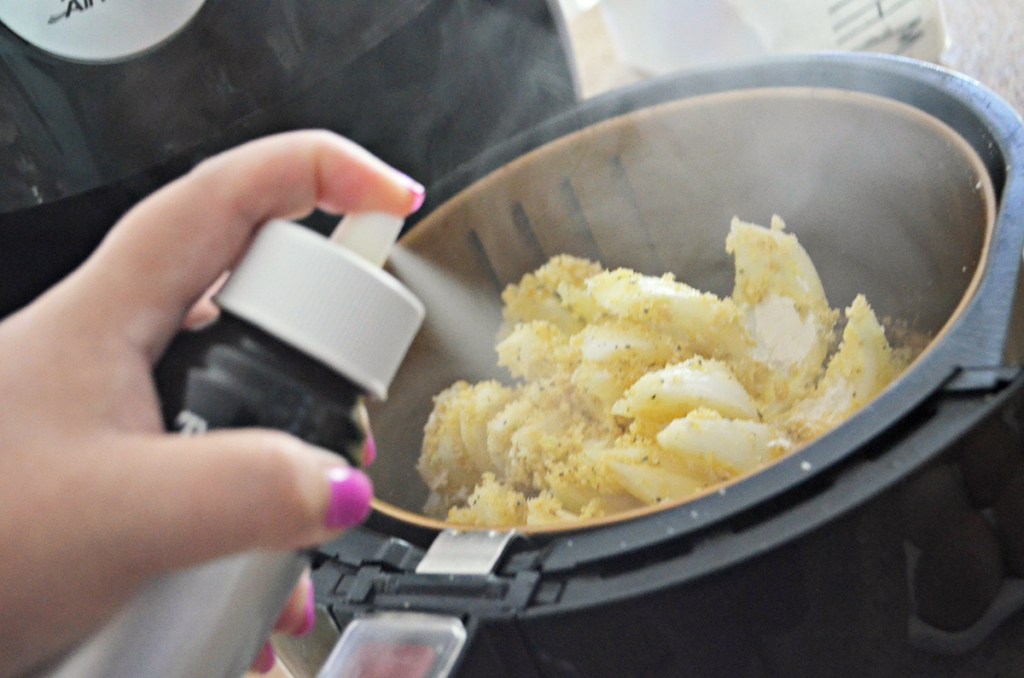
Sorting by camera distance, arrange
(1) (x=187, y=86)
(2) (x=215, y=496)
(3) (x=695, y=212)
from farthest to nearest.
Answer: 1. (3) (x=695, y=212)
2. (1) (x=187, y=86)
3. (2) (x=215, y=496)

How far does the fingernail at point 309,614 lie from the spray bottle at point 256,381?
9cm

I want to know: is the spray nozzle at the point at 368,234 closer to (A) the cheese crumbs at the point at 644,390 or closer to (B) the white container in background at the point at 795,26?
(A) the cheese crumbs at the point at 644,390

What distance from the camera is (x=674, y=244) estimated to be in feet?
2.02

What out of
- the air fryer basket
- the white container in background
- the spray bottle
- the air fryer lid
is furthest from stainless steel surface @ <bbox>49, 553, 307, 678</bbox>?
the white container in background

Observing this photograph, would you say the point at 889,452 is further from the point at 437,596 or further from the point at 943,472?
the point at 437,596

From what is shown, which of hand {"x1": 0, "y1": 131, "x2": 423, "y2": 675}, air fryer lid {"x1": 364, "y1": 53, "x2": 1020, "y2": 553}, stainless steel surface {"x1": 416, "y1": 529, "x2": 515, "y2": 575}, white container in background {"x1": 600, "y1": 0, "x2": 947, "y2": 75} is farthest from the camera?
white container in background {"x1": 600, "y1": 0, "x2": 947, "y2": 75}

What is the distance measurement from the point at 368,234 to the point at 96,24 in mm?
257

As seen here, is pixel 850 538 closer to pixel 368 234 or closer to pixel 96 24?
pixel 368 234

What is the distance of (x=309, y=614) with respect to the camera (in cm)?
38

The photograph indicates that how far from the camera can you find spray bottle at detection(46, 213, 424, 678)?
0.87 ft

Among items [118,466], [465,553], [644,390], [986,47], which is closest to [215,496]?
[118,466]

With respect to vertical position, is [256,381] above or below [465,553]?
above

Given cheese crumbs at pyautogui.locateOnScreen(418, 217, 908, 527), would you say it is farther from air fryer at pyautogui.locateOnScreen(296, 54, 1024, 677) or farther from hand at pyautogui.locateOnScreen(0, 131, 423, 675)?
hand at pyautogui.locateOnScreen(0, 131, 423, 675)

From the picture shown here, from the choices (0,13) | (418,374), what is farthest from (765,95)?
(0,13)
